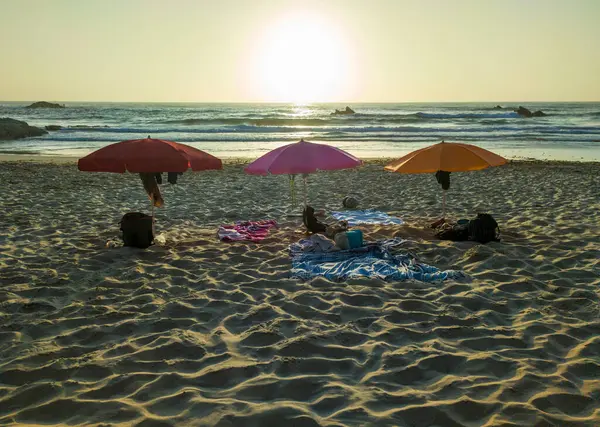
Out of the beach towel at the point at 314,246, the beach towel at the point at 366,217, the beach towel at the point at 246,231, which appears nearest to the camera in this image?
the beach towel at the point at 314,246

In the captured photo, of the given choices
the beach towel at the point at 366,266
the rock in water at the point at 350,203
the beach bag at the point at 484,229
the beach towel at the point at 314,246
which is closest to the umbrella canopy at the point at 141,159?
the beach towel at the point at 314,246

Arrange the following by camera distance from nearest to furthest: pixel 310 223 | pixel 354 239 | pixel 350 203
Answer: pixel 354 239 < pixel 310 223 < pixel 350 203

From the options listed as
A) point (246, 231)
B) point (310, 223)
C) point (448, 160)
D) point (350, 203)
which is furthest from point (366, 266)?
point (350, 203)

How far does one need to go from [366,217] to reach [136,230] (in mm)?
4419

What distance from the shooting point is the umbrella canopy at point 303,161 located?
7066mm

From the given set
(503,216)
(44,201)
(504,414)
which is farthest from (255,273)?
(44,201)

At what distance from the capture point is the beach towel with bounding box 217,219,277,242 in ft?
24.7

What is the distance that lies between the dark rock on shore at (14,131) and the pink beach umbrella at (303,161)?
1145 inches

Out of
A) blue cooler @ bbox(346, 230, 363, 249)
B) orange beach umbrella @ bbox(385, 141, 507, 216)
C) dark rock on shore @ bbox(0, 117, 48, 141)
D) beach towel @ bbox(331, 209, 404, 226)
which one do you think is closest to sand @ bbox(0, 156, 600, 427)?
beach towel @ bbox(331, 209, 404, 226)

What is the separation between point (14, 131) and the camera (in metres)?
31.1

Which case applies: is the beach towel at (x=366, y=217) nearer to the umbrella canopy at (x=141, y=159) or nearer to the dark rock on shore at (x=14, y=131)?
the umbrella canopy at (x=141, y=159)

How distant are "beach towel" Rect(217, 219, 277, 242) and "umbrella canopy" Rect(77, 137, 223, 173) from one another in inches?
51.9

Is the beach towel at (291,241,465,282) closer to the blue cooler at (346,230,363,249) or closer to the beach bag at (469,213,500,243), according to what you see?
the blue cooler at (346,230,363,249)

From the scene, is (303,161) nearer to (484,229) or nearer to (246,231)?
(246,231)
